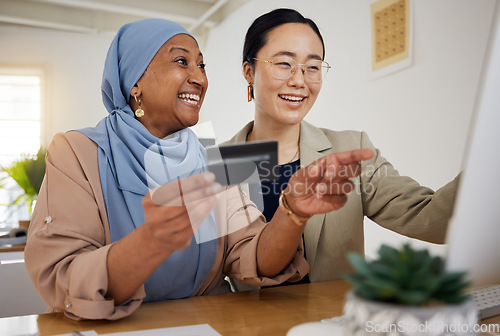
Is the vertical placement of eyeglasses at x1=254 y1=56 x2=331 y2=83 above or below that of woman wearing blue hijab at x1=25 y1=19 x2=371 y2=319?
above

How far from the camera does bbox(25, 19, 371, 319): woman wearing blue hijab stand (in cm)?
69

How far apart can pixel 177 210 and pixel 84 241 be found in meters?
0.27

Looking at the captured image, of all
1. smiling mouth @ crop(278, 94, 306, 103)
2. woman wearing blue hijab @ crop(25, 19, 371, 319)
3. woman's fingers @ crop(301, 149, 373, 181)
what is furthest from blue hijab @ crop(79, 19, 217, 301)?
woman's fingers @ crop(301, 149, 373, 181)

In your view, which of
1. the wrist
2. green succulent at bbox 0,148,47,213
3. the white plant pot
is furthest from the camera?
green succulent at bbox 0,148,47,213

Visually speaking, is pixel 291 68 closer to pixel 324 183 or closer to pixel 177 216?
pixel 324 183

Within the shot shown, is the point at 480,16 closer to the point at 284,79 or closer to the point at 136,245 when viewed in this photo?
the point at 284,79

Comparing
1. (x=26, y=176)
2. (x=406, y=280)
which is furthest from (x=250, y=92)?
(x=26, y=176)

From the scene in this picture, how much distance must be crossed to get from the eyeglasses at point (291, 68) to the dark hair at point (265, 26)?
0.12 feet

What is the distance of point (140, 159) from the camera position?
1.00 m

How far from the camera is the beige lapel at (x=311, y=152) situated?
1.06 m

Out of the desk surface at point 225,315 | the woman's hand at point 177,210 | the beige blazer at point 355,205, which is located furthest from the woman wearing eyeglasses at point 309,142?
the woman's hand at point 177,210

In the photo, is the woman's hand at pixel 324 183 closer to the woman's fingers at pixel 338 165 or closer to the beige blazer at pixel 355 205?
the woman's fingers at pixel 338 165

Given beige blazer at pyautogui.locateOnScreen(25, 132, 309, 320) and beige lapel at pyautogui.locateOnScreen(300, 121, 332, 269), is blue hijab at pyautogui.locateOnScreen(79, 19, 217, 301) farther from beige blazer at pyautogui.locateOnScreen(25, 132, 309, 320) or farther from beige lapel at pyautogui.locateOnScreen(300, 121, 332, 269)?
beige lapel at pyautogui.locateOnScreen(300, 121, 332, 269)

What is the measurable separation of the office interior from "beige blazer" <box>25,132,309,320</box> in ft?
0.79
